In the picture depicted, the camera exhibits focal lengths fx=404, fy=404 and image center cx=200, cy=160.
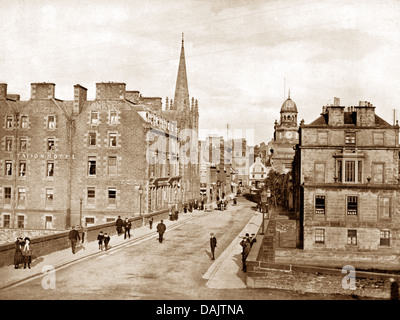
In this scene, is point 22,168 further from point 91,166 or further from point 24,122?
point 91,166

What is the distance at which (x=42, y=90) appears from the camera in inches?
1789

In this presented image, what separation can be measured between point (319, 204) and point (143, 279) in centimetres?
2452

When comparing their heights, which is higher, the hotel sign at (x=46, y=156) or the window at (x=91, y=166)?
the hotel sign at (x=46, y=156)

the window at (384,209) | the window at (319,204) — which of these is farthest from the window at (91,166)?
the window at (384,209)

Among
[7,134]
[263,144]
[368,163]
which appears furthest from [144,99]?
[263,144]

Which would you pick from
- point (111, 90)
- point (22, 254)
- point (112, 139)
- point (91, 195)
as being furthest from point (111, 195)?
point (22, 254)

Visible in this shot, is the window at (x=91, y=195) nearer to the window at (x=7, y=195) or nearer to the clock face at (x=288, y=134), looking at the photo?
the window at (x=7, y=195)

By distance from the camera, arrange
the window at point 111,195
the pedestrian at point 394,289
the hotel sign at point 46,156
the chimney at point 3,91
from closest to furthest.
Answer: the pedestrian at point 394,289
the window at point 111,195
the hotel sign at point 46,156
the chimney at point 3,91

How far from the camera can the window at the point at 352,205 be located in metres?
37.6

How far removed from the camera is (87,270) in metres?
19.3

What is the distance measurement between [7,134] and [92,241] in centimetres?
2423

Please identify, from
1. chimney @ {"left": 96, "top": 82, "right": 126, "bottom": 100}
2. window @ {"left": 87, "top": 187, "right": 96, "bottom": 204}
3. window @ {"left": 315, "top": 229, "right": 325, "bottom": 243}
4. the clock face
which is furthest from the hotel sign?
the clock face

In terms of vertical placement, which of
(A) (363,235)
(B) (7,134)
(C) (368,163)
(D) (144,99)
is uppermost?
(D) (144,99)
